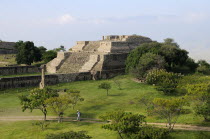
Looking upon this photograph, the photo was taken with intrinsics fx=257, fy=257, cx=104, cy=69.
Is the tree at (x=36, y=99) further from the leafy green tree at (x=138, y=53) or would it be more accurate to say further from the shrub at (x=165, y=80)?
the leafy green tree at (x=138, y=53)

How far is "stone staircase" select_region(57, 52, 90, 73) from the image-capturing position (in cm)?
4212

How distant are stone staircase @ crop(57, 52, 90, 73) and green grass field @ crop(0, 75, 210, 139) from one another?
7.30 m

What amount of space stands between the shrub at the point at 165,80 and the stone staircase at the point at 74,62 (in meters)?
15.3

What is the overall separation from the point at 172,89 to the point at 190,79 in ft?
7.21

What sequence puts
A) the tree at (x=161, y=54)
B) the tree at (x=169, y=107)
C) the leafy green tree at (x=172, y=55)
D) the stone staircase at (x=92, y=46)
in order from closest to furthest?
the tree at (x=169, y=107)
the tree at (x=161, y=54)
the leafy green tree at (x=172, y=55)
the stone staircase at (x=92, y=46)

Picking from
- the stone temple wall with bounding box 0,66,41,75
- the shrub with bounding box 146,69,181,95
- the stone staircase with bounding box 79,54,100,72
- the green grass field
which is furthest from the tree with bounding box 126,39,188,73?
the stone temple wall with bounding box 0,66,41,75

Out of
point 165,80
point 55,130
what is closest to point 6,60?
point 165,80

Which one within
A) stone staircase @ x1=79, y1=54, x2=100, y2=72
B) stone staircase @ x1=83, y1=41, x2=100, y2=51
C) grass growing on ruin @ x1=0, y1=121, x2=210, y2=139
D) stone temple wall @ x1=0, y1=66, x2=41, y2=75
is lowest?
grass growing on ruin @ x1=0, y1=121, x2=210, y2=139

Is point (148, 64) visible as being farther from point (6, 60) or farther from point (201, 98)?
point (6, 60)

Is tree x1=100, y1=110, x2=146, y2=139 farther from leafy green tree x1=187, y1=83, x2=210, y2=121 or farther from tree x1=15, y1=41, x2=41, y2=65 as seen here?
tree x1=15, y1=41, x2=41, y2=65

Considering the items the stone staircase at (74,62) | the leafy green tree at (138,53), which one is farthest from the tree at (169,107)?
the stone staircase at (74,62)

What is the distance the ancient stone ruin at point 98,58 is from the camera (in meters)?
40.3

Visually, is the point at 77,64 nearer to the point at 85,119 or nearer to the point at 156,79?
the point at 156,79

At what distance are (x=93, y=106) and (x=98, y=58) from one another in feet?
58.1
